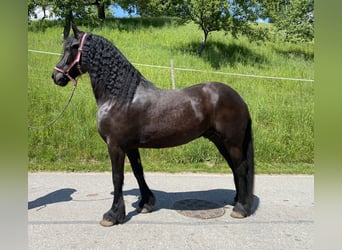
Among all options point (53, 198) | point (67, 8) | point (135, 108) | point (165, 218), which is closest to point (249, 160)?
point (165, 218)

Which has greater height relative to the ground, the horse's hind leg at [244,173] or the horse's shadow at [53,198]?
the horse's hind leg at [244,173]

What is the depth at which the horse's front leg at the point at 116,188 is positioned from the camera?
3289 millimetres

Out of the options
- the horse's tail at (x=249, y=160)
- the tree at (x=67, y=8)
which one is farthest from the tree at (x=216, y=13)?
the horse's tail at (x=249, y=160)

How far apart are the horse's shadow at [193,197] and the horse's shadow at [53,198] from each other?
867 mm

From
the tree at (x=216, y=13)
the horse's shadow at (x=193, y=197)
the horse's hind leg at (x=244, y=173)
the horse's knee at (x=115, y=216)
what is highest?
the tree at (x=216, y=13)

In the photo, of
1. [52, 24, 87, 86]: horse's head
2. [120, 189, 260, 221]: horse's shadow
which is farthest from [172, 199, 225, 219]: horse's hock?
[52, 24, 87, 86]: horse's head

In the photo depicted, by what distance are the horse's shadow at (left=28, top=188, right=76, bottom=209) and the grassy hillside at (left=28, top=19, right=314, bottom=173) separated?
1.17 meters

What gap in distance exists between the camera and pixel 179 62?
11.9m

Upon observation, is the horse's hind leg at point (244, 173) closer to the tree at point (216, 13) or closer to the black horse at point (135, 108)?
the black horse at point (135, 108)

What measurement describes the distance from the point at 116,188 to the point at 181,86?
5.84 m

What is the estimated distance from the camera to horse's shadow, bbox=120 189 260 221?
3.99 metres
